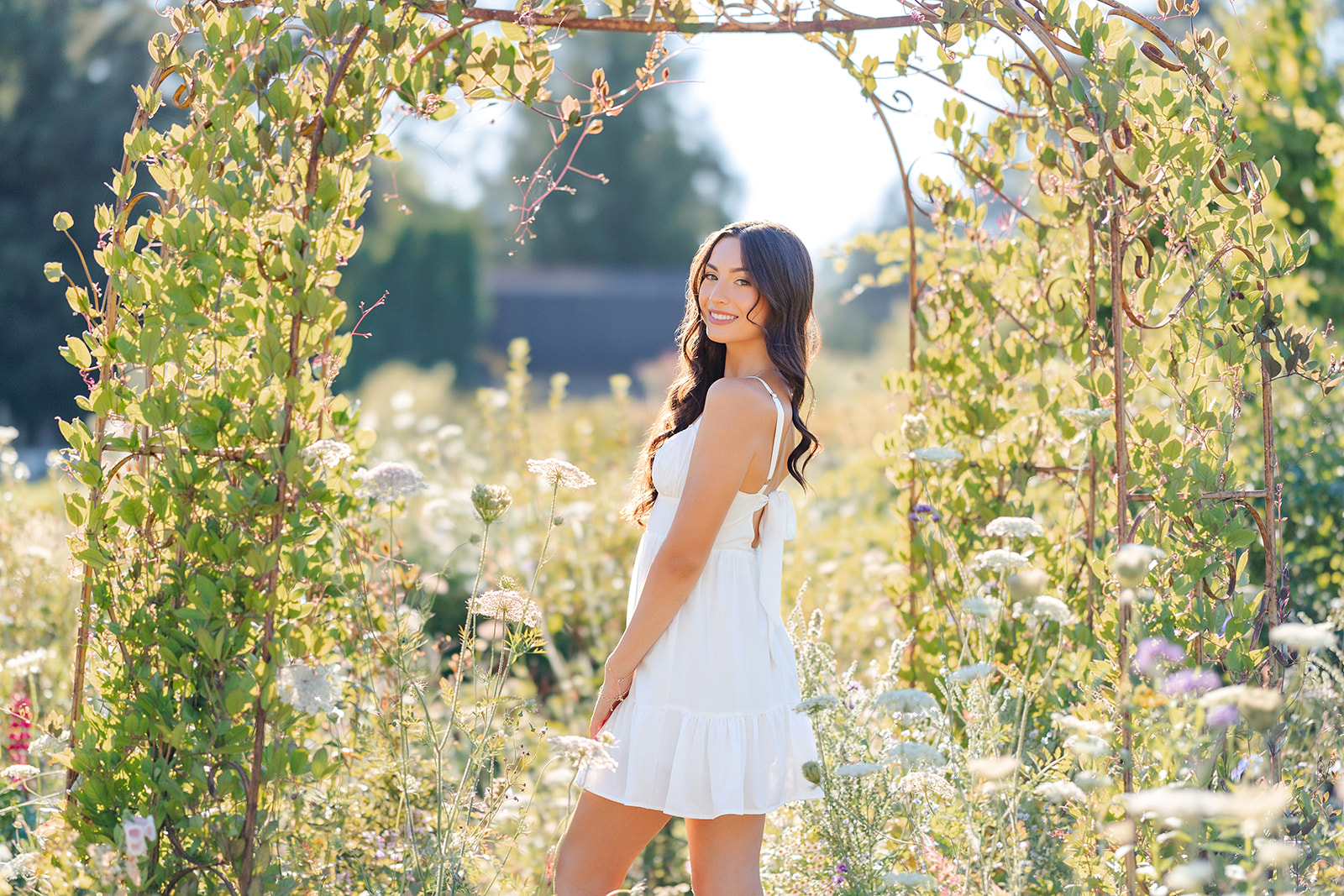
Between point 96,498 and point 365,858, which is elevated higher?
point 96,498

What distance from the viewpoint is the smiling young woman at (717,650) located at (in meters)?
1.71

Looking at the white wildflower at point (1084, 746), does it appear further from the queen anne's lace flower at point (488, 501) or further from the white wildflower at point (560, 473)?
the queen anne's lace flower at point (488, 501)

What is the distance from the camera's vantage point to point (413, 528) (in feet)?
17.2

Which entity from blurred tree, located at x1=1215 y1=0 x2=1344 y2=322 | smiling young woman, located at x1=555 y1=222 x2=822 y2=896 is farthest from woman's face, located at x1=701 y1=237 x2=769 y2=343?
blurred tree, located at x1=1215 y1=0 x2=1344 y2=322

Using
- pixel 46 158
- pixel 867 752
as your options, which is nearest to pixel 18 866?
pixel 867 752

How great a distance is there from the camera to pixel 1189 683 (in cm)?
144

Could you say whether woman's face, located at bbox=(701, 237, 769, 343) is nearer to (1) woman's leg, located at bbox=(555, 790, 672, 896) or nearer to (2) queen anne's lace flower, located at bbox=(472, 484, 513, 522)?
(2) queen anne's lace flower, located at bbox=(472, 484, 513, 522)

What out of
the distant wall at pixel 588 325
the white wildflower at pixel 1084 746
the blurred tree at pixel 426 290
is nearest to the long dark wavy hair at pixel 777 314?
the white wildflower at pixel 1084 746

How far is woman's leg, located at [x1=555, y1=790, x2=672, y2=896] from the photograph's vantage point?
174 cm

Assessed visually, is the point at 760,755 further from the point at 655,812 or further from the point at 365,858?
the point at 365,858

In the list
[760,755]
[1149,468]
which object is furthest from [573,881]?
[1149,468]

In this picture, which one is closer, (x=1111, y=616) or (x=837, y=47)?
(x=1111, y=616)

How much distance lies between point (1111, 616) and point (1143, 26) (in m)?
1.19

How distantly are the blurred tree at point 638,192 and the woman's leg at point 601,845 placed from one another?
29.8 meters
